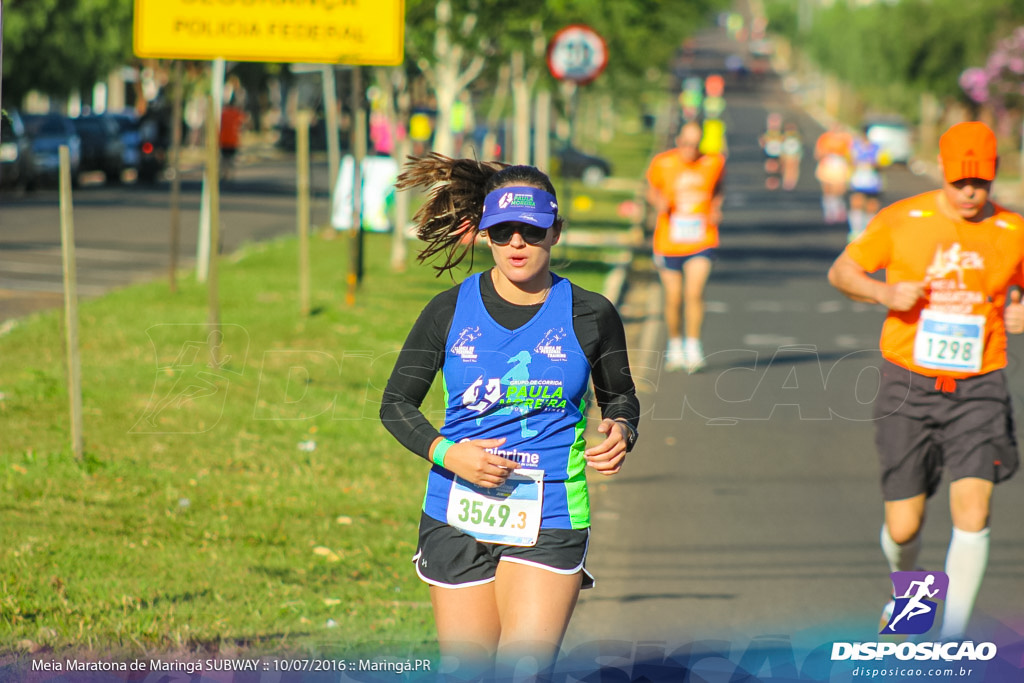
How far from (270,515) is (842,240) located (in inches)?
923

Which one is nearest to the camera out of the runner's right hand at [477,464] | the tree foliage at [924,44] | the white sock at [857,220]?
the runner's right hand at [477,464]

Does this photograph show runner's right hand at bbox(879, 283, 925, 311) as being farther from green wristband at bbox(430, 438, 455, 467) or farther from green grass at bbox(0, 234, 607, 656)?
green wristband at bbox(430, 438, 455, 467)

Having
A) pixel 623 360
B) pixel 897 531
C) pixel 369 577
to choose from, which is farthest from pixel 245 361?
pixel 623 360

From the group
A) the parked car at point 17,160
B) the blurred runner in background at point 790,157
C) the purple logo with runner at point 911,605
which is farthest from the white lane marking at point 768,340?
the blurred runner in background at point 790,157

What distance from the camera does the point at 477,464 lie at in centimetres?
390

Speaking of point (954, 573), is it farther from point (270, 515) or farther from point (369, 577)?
point (270, 515)

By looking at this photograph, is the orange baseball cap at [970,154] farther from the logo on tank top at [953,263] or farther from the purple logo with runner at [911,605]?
the purple logo with runner at [911,605]

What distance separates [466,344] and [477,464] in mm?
357

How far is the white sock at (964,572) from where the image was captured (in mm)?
5688

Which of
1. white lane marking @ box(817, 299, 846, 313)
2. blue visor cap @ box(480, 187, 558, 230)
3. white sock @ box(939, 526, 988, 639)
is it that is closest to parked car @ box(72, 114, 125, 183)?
white lane marking @ box(817, 299, 846, 313)

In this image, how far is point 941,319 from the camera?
228 inches

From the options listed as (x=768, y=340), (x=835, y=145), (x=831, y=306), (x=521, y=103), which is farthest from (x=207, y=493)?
(x=835, y=145)

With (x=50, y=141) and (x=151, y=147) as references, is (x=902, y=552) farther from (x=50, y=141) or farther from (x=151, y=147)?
(x=151, y=147)

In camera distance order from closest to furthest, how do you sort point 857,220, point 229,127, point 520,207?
1. point 520,207
2. point 857,220
3. point 229,127
